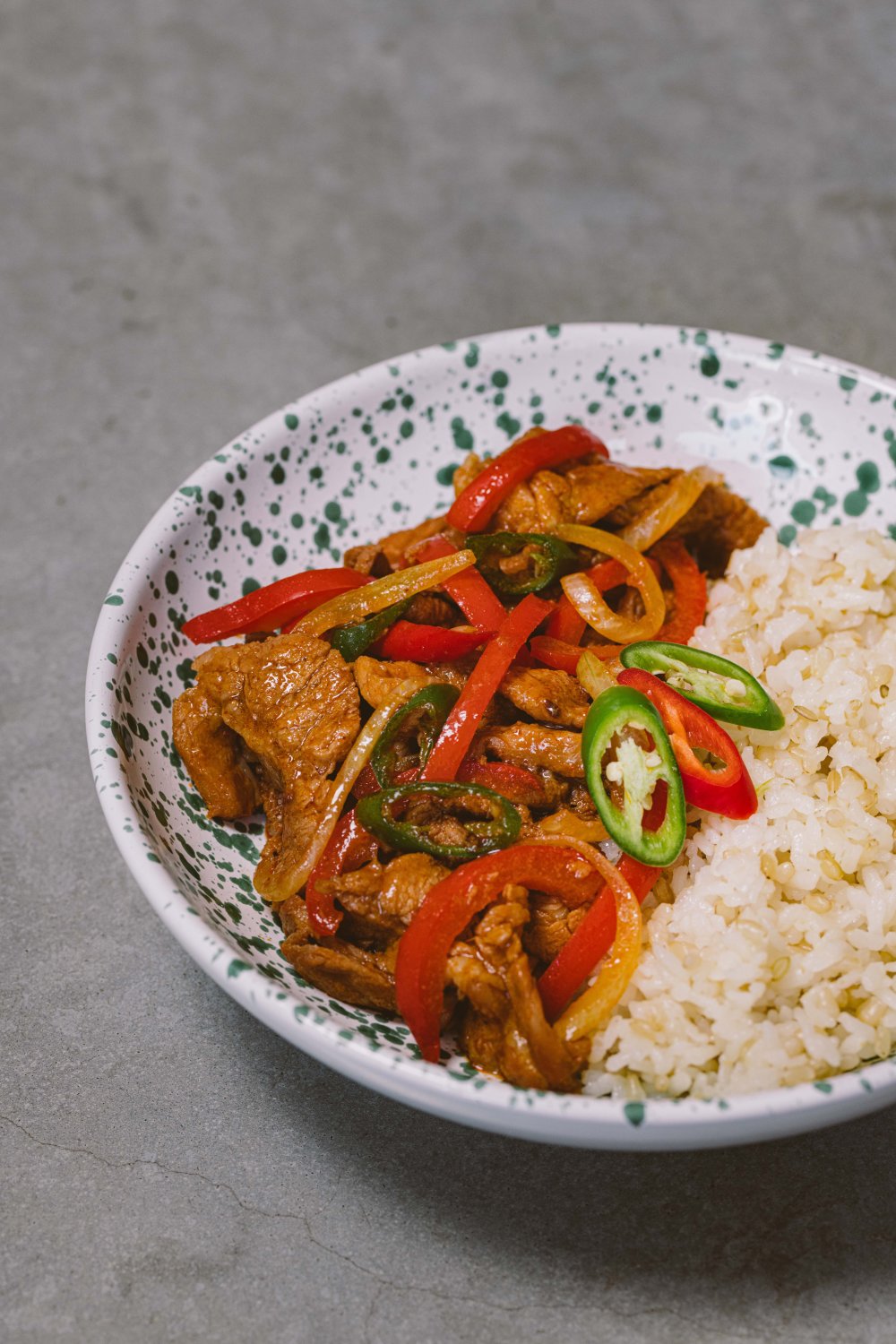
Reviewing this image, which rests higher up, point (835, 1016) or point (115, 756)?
point (115, 756)

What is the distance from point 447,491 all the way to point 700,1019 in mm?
2121

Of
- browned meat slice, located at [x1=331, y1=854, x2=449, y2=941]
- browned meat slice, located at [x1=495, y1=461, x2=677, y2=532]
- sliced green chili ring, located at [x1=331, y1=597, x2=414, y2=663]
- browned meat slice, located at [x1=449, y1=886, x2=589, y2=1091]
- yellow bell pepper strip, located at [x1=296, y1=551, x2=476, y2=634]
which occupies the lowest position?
browned meat slice, located at [x1=449, y1=886, x2=589, y2=1091]

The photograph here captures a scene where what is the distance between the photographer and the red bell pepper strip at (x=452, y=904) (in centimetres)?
273

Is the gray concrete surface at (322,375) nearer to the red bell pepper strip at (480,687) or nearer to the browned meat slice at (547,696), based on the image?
the red bell pepper strip at (480,687)

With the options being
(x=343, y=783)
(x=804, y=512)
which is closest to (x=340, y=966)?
(x=343, y=783)

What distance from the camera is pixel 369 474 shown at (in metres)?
4.19

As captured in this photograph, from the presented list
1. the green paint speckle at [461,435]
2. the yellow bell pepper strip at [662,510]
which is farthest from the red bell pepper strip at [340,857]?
the green paint speckle at [461,435]

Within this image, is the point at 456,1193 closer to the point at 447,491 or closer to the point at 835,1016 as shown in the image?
the point at 835,1016

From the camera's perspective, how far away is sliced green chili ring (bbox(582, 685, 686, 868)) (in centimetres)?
288

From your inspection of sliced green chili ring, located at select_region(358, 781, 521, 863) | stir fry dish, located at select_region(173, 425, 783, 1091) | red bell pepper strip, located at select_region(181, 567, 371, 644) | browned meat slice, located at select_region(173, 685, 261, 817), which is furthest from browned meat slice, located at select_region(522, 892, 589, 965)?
red bell pepper strip, located at select_region(181, 567, 371, 644)

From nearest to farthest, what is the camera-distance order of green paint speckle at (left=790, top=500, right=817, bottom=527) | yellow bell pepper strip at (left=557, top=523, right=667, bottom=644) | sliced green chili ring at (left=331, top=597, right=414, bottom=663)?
sliced green chili ring at (left=331, top=597, right=414, bottom=663) < yellow bell pepper strip at (left=557, top=523, right=667, bottom=644) < green paint speckle at (left=790, top=500, right=817, bottom=527)

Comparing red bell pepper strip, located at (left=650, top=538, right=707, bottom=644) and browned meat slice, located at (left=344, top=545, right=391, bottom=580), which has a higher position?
browned meat slice, located at (left=344, top=545, right=391, bottom=580)

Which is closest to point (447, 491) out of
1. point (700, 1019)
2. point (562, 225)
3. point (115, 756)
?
point (115, 756)

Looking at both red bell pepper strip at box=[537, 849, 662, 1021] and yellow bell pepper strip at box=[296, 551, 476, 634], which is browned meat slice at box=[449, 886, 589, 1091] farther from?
yellow bell pepper strip at box=[296, 551, 476, 634]
